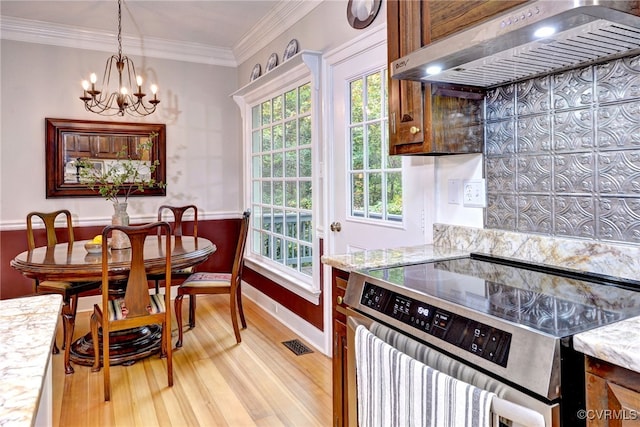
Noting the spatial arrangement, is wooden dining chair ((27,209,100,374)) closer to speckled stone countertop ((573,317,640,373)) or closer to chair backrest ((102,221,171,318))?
chair backrest ((102,221,171,318))

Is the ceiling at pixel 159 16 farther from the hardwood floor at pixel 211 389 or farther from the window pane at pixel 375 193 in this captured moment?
the hardwood floor at pixel 211 389

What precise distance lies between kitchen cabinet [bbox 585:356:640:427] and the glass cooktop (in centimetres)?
9

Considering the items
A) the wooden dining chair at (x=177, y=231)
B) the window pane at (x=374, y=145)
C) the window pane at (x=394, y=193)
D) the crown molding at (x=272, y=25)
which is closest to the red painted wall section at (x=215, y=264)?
the wooden dining chair at (x=177, y=231)

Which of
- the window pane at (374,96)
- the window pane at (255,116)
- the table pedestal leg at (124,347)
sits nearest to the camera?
the window pane at (374,96)

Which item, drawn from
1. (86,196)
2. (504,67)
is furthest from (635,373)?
(86,196)

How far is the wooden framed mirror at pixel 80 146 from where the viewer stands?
389 centimetres

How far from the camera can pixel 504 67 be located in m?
1.49

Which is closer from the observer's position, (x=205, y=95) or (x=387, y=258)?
(x=387, y=258)

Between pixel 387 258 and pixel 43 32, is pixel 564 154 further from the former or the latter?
pixel 43 32

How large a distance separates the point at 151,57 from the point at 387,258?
3.66 metres

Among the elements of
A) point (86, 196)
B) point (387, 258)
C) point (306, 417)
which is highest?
point (86, 196)

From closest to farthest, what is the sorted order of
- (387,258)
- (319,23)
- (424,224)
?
(387,258), (424,224), (319,23)

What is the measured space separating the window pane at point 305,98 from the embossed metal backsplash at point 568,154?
1.68 metres

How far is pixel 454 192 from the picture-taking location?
1989mm
